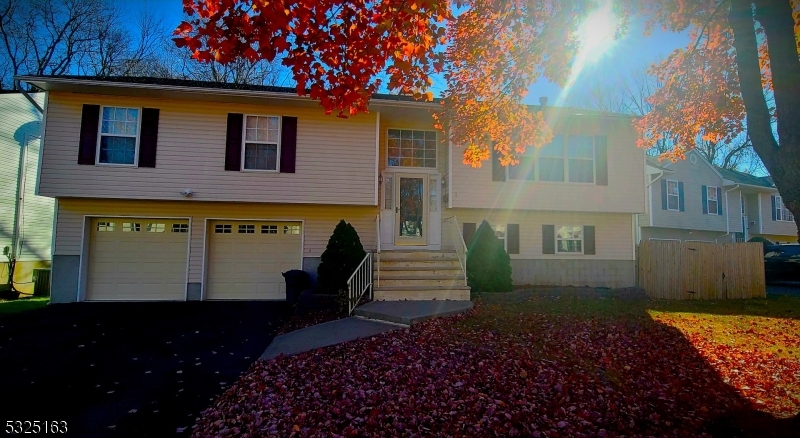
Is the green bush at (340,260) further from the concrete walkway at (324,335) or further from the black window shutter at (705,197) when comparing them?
the black window shutter at (705,197)

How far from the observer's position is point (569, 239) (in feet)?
41.7

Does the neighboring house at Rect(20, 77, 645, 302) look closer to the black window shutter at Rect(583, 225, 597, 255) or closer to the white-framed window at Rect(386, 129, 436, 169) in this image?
the white-framed window at Rect(386, 129, 436, 169)

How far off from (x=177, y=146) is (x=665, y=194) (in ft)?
71.5

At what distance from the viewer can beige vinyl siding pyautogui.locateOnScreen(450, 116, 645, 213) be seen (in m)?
11.7

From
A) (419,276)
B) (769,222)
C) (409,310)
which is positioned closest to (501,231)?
(419,276)

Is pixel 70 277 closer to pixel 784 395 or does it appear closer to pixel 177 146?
pixel 177 146

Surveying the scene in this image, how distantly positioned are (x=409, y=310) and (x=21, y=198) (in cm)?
1514

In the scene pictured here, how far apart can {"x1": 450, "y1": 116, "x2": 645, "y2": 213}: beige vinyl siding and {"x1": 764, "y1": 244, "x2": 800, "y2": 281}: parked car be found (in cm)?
951

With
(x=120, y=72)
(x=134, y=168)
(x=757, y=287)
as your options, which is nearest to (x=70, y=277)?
(x=134, y=168)

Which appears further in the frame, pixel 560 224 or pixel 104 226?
pixel 560 224

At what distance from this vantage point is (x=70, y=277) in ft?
34.0

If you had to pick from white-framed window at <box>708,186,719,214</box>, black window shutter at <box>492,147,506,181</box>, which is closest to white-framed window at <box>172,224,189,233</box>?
black window shutter at <box>492,147,506,181</box>

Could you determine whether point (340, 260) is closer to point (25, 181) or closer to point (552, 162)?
point (552, 162)

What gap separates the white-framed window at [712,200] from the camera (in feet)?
72.9
